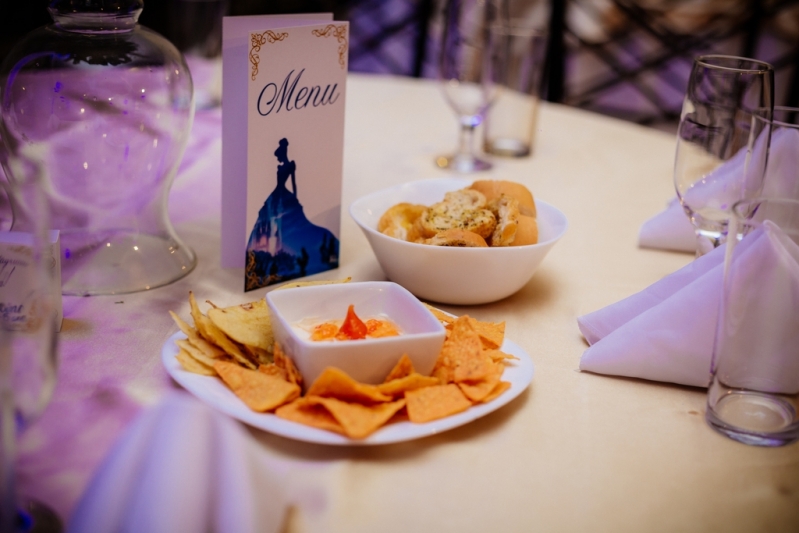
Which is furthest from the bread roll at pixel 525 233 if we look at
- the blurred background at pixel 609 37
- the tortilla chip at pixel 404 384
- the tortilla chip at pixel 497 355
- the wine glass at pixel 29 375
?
the blurred background at pixel 609 37

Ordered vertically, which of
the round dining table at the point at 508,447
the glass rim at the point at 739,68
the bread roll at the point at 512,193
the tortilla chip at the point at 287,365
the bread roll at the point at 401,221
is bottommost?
the round dining table at the point at 508,447

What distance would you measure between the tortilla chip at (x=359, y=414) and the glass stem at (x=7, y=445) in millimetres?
259

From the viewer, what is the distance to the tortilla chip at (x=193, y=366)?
766 mm

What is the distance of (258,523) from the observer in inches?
23.9

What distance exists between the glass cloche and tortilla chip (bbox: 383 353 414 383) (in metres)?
0.45

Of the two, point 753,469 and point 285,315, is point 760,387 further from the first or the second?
point 285,315

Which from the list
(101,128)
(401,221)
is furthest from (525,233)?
(101,128)

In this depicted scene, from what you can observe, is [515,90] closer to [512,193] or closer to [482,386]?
[512,193]

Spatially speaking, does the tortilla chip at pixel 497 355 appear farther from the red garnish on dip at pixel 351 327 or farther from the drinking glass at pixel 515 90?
the drinking glass at pixel 515 90

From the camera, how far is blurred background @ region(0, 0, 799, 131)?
11.1 feet

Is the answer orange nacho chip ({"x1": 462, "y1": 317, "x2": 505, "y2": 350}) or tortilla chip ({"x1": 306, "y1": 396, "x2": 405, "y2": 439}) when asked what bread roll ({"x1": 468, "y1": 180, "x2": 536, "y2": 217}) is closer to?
orange nacho chip ({"x1": 462, "y1": 317, "x2": 505, "y2": 350})

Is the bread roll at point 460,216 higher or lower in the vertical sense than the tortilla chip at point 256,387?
higher

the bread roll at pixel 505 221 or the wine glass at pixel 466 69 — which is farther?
the wine glass at pixel 466 69

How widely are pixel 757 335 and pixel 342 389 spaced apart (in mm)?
402
